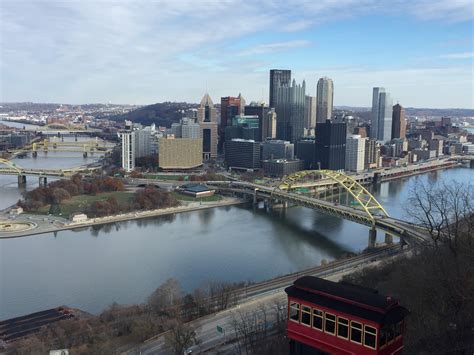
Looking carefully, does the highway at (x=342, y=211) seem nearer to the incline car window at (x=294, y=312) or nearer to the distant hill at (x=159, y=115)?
the incline car window at (x=294, y=312)

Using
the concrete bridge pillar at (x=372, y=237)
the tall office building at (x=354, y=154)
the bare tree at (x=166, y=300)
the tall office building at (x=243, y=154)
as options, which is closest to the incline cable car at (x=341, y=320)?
the bare tree at (x=166, y=300)

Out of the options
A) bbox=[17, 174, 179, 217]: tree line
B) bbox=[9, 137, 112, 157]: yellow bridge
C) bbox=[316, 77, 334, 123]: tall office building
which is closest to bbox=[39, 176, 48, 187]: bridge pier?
bbox=[17, 174, 179, 217]: tree line

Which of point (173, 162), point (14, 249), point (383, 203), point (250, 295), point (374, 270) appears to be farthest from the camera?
point (173, 162)

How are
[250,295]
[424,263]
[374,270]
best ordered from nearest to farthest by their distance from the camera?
[424,263]
[250,295]
[374,270]

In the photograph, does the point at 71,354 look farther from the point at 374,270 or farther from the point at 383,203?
the point at 383,203

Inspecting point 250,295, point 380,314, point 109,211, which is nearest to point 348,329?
point 380,314

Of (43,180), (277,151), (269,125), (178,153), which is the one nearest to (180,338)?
(43,180)

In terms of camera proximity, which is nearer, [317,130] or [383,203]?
[383,203]
